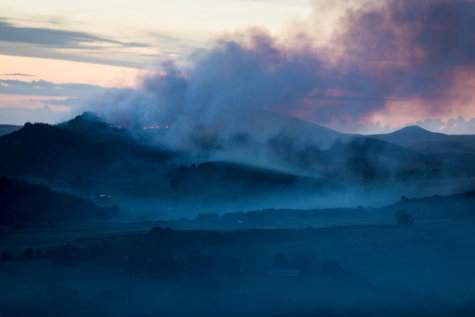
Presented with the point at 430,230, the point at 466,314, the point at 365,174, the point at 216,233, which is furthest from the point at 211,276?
the point at 365,174

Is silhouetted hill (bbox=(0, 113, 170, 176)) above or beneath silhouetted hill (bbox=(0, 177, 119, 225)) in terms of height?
above

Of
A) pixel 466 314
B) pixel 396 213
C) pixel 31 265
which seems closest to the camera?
pixel 466 314

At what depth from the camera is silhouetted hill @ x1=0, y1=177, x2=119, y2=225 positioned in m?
83.9

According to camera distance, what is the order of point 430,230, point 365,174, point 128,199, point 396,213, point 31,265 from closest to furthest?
point 31,265
point 430,230
point 396,213
point 128,199
point 365,174

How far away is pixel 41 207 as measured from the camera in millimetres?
87438

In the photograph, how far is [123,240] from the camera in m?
68.8

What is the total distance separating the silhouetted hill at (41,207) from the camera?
83938 mm

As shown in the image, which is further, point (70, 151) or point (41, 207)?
point (70, 151)

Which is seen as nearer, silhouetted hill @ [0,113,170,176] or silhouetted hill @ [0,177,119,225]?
silhouetted hill @ [0,177,119,225]

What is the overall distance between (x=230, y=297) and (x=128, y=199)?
47.4 metres

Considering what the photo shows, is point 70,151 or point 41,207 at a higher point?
point 70,151

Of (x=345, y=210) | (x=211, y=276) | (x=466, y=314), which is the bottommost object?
(x=466, y=314)

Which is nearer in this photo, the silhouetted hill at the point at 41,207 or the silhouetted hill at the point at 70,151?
the silhouetted hill at the point at 41,207

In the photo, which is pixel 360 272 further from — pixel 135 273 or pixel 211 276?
pixel 135 273
